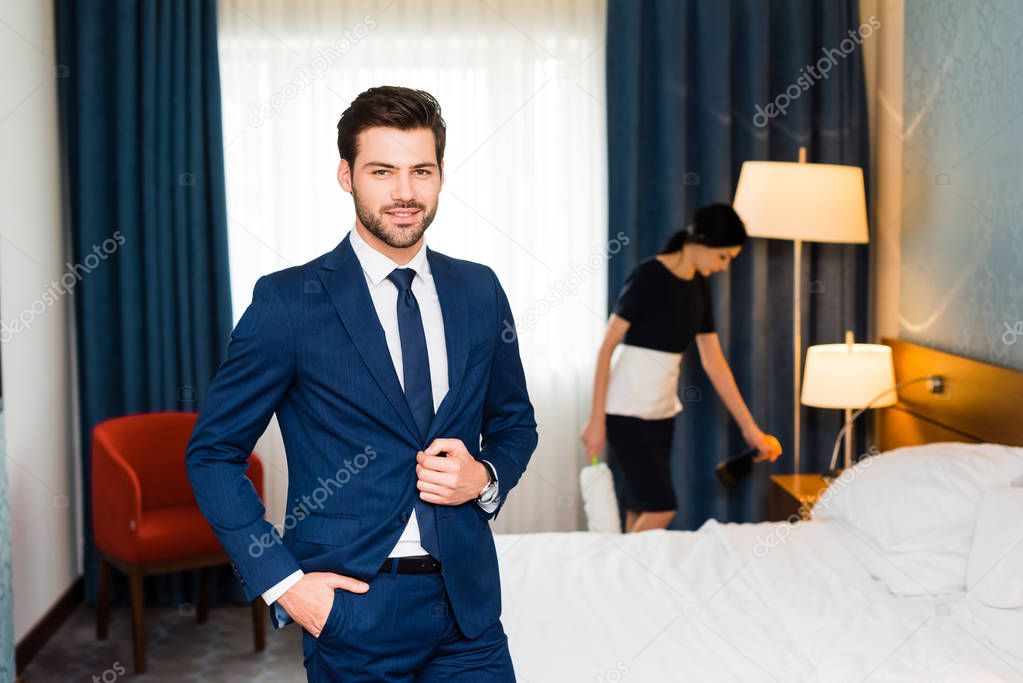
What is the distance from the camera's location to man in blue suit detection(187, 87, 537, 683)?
143cm

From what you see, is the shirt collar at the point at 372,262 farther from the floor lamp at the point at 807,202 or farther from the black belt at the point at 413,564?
the floor lamp at the point at 807,202

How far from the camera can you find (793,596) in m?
2.56

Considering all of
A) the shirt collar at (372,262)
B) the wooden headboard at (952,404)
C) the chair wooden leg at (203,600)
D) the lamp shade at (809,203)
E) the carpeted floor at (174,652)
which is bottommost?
the carpeted floor at (174,652)

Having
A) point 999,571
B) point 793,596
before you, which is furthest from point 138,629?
point 999,571

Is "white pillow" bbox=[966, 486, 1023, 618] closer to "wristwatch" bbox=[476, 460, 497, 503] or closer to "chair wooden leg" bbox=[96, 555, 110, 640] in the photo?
"wristwatch" bbox=[476, 460, 497, 503]

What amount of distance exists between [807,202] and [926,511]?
1392 millimetres

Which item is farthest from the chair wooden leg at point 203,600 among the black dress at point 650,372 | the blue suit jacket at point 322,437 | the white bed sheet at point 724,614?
the blue suit jacket at point 322,437

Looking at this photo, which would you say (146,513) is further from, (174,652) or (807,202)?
(807,202)

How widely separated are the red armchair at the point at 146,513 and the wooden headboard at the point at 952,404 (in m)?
2.25

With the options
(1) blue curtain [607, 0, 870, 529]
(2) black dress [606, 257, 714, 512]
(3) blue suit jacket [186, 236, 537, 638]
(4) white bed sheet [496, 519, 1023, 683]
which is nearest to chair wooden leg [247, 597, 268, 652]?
(4) white bed sheet [496, 519, 1023, 683]

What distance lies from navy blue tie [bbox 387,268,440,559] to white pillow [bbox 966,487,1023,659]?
4.62 ft

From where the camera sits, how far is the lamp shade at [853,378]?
11.5 ft

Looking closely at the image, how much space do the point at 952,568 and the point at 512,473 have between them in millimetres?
1459

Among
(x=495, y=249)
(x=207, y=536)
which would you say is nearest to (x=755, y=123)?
(x=495, y=249)
